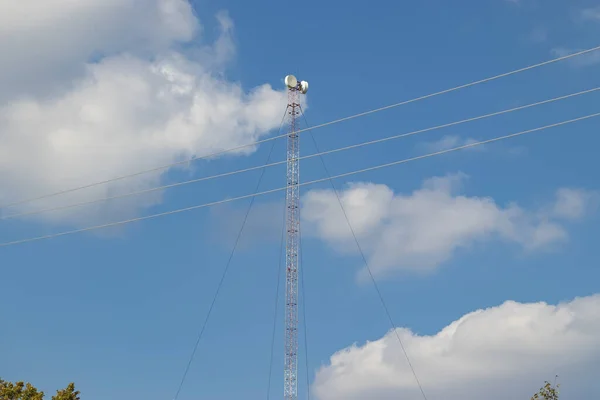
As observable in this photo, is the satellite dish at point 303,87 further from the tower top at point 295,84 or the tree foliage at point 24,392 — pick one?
the tree foliage at point 24,392

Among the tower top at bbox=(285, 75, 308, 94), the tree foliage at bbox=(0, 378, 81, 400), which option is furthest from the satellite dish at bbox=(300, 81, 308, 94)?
the tree foliage at bbox=(0, 378, 81, 400)

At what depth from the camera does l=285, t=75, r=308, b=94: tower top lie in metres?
131

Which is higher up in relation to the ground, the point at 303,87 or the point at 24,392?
the point at 303,87

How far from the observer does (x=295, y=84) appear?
13212cm

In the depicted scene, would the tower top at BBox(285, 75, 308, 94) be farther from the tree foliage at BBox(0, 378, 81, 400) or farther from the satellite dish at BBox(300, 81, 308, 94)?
the tree foliage at BBox(0, 378, 81, 400)

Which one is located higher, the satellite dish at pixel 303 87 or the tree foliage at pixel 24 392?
the satellite dish at pixel 303 87

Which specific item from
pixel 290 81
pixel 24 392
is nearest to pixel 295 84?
pixel 290 81

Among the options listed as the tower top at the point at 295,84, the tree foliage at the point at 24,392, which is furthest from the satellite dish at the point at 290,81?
the tree foliage at the point at 24,392

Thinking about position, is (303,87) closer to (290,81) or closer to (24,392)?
(290,81)

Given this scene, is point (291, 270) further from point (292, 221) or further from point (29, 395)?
point (29, 395)

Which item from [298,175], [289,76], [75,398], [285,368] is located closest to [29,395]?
[75,398]

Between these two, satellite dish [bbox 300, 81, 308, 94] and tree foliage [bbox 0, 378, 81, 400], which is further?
satellite dish [bbox 300, 81, 308, 94]

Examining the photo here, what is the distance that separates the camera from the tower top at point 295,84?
131 m

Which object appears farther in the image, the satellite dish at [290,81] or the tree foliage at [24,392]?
the satellite dish at [290,81]
